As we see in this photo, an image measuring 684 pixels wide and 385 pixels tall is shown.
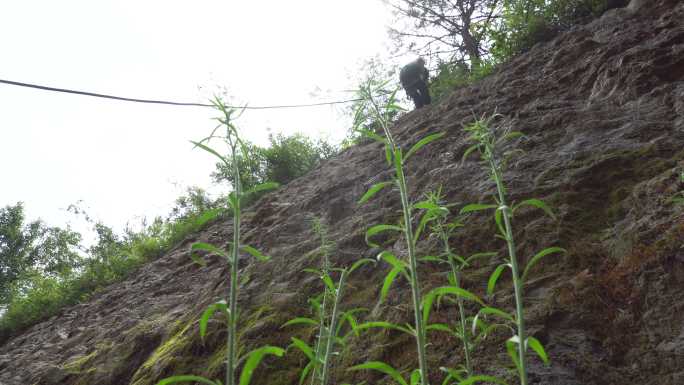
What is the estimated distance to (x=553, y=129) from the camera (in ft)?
11.1

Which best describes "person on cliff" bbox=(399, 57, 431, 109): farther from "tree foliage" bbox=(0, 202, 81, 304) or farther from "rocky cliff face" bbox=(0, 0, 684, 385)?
"tree foliage" bbox=(0, 202, 81, 304)

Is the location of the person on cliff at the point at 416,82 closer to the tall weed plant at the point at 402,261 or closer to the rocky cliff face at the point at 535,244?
the rocky cliff face at the point at 535,244

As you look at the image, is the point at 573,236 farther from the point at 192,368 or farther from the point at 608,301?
the point at 192,368

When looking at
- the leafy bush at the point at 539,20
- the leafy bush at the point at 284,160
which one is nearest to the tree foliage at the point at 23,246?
the leafy bush at the point at 284,160

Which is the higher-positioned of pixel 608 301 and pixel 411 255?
pixel 411 255

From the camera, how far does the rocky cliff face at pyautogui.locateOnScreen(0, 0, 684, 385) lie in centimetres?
161

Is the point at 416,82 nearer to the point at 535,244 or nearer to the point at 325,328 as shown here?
the point at 535,244

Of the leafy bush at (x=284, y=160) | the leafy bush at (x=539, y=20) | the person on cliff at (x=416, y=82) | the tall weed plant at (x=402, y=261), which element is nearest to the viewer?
the tall weed plant at (x=402, y=261)

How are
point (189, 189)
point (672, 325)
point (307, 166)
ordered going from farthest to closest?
1. point (189, 189)
2. point (307, 166)
3. point (672, 325)

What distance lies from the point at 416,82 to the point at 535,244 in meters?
4.90

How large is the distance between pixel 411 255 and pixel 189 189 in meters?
9.19

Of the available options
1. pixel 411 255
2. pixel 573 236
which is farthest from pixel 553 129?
pixel 411 255

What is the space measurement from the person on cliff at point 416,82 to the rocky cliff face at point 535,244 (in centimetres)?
122

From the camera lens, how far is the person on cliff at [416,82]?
6.64 metres
